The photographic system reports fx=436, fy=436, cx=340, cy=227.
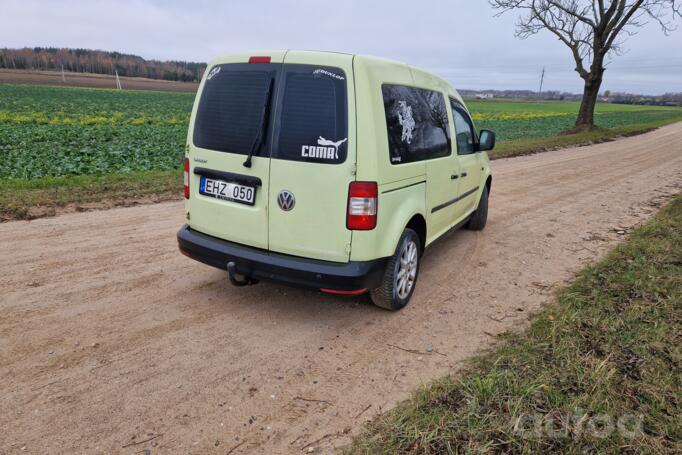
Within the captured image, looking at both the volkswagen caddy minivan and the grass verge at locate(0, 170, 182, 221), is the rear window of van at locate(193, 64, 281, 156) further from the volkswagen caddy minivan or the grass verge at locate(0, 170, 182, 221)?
the grass verge at locate(0, 170, 182, 221)

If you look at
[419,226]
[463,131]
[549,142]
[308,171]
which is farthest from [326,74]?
[549,142]

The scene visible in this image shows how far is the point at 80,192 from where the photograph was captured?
23.6 ft

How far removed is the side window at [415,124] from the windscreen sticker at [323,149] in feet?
1.54

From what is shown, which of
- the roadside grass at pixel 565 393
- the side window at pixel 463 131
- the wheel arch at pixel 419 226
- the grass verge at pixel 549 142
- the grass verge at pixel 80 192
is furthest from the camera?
the grass verge at pixel 549 142

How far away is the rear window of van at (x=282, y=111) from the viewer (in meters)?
3.24

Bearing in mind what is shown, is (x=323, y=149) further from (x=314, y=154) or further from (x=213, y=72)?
(x=213, y=72)

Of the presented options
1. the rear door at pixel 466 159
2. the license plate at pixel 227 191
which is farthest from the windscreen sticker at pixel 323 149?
the rear door at pixel 466 159

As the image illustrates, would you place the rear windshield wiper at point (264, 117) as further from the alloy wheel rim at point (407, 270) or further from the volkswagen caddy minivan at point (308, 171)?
the alloy wheel rim at point (407, 270)

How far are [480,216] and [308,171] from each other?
12.9 feet

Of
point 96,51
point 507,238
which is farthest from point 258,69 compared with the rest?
point 96,51

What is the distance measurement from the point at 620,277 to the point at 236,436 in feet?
13.3

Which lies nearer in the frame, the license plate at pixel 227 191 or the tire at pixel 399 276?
the license plate at pixel 227 191

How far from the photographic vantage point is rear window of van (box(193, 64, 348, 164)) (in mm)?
3242

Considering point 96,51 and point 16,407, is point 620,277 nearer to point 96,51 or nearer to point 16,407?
point 16,407
